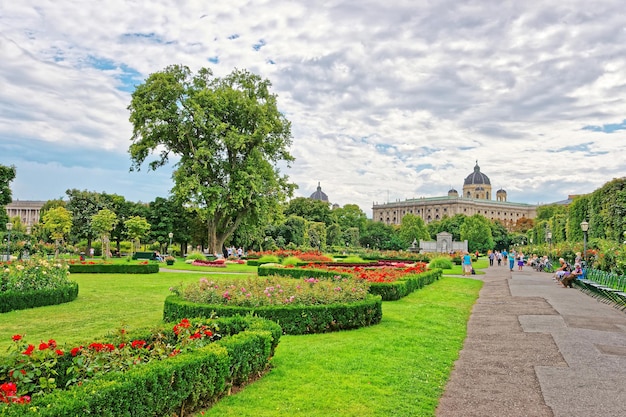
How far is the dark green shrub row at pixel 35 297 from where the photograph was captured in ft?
38.6

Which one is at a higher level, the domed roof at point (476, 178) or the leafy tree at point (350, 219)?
the domed roof at point (476, 178)

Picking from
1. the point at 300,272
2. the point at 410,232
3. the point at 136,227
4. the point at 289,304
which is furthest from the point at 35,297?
the point at 410,232

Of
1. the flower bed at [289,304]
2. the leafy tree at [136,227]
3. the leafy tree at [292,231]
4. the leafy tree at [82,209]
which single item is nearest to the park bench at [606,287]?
the flower bed at [289,304]

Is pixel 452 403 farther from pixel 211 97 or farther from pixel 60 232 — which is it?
pixel 60 232

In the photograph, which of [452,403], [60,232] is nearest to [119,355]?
[452,403]

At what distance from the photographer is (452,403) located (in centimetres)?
536

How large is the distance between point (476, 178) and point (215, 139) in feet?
432

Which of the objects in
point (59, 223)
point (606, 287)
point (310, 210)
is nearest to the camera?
point (606, 287)

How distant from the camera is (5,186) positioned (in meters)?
41.8

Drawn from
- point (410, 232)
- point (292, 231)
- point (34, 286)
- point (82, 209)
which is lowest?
point (34, 286)

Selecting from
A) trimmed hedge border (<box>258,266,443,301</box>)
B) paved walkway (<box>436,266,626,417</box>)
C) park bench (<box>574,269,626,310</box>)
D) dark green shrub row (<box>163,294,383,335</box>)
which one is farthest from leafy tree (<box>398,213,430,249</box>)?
dark green shrub row (<box>163,294,383,335</box>)

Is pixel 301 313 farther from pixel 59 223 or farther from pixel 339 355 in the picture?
pixel 59 223

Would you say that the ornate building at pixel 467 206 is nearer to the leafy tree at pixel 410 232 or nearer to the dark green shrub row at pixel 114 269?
the leafy tree at pixel 410 232

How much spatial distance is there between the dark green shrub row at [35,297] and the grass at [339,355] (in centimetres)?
34
